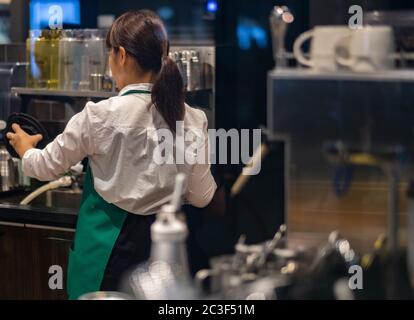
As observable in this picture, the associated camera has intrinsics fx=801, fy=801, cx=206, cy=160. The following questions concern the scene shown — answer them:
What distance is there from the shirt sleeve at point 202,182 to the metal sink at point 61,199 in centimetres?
91

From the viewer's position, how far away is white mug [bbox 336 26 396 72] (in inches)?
55.5

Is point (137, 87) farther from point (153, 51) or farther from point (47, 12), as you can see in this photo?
point (47, 12)

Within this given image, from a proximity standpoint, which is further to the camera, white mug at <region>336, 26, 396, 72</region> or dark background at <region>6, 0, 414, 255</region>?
dark background at <region>6, 0, 414, 255</region>

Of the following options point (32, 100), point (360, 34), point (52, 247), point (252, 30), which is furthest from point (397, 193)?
point (32, 100)

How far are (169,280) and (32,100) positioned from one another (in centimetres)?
171

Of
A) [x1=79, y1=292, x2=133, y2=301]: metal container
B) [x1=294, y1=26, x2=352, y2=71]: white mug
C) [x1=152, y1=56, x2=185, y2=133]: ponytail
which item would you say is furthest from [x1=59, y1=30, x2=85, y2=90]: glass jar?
[x1=294, y1=26, x2=352, y2=71]: white mug

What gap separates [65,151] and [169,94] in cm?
29

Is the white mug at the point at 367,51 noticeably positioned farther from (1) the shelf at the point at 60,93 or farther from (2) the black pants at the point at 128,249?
(1) the shelf at the point at 60,93

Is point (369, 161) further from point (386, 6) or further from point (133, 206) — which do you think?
point (133, 206)

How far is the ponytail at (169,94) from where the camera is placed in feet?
6.40

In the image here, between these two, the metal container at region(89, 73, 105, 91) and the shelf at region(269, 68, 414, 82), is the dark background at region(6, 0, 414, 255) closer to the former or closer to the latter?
the shelf at region(269, 68, 414, 82)

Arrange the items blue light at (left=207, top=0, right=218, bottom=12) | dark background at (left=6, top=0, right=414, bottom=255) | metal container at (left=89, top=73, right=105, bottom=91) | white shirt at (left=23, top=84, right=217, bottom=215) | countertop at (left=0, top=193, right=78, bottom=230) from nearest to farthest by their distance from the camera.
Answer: dark background at (left=6, top=0, right=414, bottom=255) → white shirt at (left=23, top=84, right=217, bottom=215) → blue light at (left=207, top=0, right=218, bottom=12) → countertop at (left=0, top=193, right=78, bottom=230) → metal container at (left=89, top=73, right=105, bottom=91)

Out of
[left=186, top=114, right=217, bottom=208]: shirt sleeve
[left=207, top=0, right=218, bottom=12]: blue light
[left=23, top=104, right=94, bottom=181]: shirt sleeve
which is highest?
[left=207, top=0, right=218, bottom=12]: blue light

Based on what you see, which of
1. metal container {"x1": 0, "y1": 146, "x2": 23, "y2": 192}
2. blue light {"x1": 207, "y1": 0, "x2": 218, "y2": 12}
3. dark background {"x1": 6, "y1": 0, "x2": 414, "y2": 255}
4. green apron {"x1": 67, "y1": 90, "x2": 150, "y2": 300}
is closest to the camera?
dark background {"x1": 6, "y1": 0, "x2": 414, "y2": 255}
